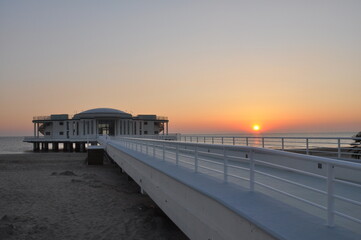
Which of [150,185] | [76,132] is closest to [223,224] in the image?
[150,185]

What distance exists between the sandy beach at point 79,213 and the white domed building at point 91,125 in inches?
1783

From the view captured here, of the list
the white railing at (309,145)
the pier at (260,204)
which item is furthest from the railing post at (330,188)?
the white railing at (309,145)

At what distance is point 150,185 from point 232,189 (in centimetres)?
493

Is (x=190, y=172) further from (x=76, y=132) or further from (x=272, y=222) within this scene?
(x=76, y=132)

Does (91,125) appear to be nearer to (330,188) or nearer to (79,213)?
(79,213)

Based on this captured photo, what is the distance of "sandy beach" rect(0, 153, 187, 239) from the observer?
995 centimetres

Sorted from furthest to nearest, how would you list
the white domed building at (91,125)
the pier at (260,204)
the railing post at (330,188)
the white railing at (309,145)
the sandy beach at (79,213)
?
the white domed building at (91,125) < the white railing at (309,145) < the sandy beach at (79,213) < the pier at (260,204) < the railing post at (330,188)

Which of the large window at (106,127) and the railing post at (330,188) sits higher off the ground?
the large window at (106,127)

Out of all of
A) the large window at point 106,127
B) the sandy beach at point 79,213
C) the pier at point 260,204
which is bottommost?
the sandy beach at point 79,213

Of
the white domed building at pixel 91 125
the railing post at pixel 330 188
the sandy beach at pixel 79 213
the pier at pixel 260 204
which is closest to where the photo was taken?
the railing post at pixel 330 188

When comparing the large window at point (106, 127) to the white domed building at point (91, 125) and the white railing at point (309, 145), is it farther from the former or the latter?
the white railing at point (309, 145)

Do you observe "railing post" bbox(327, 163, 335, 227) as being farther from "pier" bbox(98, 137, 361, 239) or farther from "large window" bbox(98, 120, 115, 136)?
"large window" bbox(98, 120, 115, 136)

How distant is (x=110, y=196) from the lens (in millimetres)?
15156

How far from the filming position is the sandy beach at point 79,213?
9953mm
